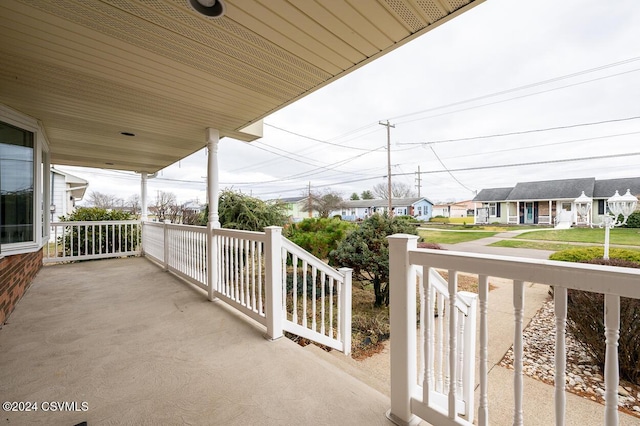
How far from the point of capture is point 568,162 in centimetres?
890

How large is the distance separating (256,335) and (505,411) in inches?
90.1

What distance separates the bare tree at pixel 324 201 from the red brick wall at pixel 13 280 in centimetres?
2285

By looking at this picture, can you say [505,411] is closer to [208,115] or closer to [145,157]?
[208,115]

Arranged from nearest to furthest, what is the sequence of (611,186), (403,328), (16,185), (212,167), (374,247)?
(403,328) → (16,185) → (212,167) → (374,247) → (611,186)

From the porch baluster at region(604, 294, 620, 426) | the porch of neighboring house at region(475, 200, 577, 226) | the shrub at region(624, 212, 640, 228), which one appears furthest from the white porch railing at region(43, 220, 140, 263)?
the porch of neighboring house at region(475, 200, 577, 226)

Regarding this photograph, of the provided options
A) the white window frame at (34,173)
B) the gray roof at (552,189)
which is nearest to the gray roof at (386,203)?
the gray roof at (552,189)

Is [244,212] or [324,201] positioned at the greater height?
[324,201]

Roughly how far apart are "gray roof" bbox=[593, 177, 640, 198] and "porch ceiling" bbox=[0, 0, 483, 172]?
32.7 feet

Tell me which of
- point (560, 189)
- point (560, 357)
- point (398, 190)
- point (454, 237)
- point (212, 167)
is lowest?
point (454, 237)

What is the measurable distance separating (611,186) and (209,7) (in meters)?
12.5

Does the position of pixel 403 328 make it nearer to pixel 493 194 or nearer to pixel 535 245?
pixel 535 245

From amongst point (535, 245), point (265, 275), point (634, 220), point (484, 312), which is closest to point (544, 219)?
point (535, 245)

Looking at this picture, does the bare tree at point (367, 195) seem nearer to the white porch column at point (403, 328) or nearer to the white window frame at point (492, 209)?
the white window frame at point (492, 209)

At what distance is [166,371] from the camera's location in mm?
1982
